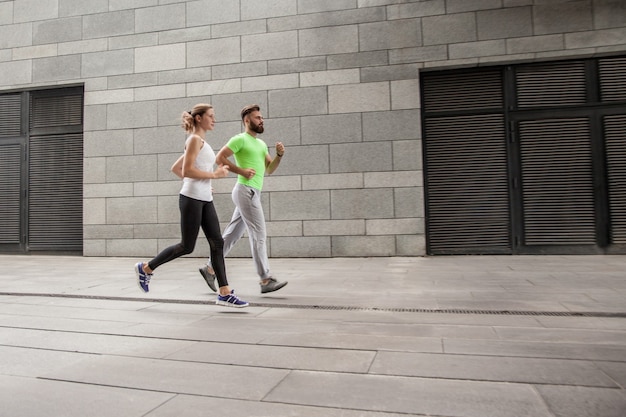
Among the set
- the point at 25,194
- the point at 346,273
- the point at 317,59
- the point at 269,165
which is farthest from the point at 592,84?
the point at 25,194

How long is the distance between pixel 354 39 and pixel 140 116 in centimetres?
456

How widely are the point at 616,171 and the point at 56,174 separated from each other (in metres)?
10.9

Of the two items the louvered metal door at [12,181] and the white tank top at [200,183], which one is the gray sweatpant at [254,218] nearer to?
the white tank top at [200,183]

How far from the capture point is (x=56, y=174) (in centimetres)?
981

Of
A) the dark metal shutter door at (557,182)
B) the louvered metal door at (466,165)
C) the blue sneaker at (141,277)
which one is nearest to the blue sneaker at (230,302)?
the blue sneaker at (141,277)

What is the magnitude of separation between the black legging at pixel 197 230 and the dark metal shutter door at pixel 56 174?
21.7 ft

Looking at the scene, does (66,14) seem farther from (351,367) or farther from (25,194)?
(351,367)

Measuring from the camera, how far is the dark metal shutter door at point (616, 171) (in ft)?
25.6

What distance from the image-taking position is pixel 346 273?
625 centimetres

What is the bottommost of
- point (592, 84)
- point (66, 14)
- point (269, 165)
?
point (269, 165)

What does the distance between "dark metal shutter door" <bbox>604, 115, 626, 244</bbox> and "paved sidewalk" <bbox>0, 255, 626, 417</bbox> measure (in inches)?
120

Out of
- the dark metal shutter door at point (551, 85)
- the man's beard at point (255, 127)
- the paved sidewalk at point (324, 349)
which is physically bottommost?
the paved sidewalk at point (324, 349)

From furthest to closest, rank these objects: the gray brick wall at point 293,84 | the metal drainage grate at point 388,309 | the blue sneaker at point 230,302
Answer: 1. the gray brick wall at point 293,84
2. the blue sneaker at point 230,302
3. the metal drainage grate at point 388,309

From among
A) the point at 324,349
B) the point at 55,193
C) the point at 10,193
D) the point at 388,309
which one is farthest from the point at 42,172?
the point at 324,349
